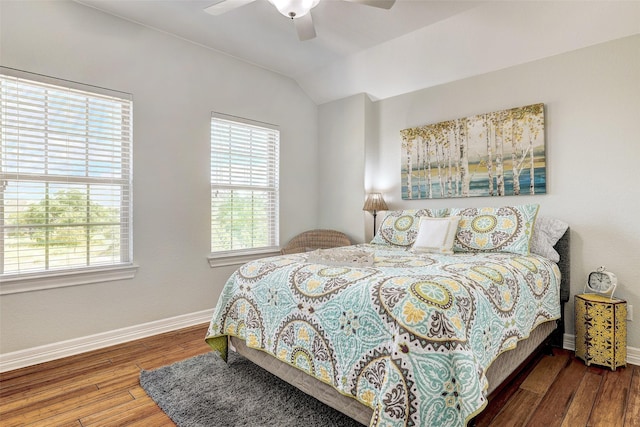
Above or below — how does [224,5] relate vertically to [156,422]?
above

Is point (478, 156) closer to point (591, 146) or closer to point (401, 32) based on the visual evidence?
point (591, 146)

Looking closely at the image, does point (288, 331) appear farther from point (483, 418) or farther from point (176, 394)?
point (483, 418)

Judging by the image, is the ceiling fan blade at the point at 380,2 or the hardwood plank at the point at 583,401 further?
the ceiling fan blade at the point at 380,2

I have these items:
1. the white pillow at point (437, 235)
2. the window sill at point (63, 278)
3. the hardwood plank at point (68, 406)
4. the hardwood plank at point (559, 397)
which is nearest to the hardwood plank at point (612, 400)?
the hardwood plank at point (559, 397)

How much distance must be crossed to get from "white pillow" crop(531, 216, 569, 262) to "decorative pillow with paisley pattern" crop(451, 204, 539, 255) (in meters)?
0.18

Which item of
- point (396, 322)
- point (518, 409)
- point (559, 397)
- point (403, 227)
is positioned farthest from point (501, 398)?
point (403, 227)

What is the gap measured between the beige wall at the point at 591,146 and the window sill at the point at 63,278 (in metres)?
3.29

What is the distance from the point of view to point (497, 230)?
8.57 ft

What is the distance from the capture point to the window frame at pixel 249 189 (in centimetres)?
346

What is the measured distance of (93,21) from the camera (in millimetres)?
2689

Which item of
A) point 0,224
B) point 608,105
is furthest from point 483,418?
point 0,224

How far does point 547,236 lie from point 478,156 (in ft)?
3.09

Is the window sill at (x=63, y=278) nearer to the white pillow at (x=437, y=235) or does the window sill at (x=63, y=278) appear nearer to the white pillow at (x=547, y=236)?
the white pillow at (x=437, y=235)

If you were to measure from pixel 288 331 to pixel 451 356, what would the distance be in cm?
86
